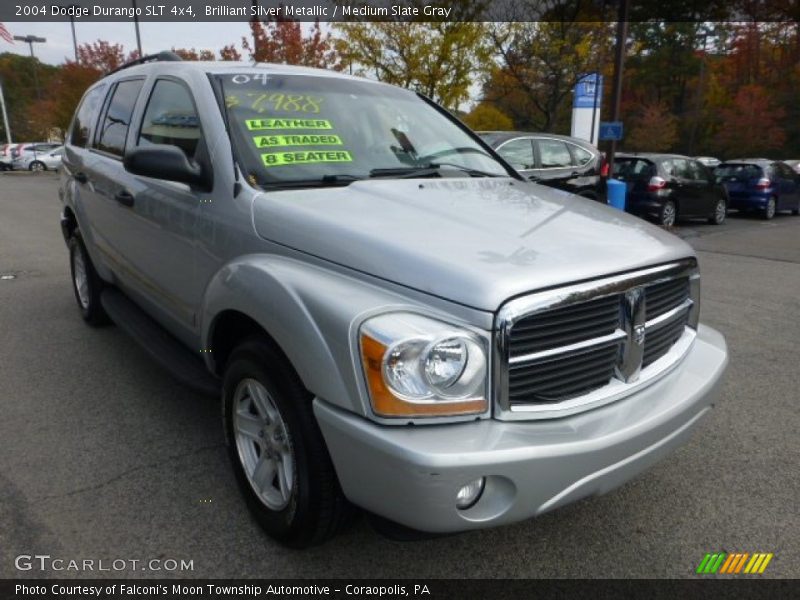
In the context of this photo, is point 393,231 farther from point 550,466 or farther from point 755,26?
point 755,26

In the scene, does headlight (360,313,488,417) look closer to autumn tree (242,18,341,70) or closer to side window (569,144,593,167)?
side window (569,144,593,167)

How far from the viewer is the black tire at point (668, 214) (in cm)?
1232

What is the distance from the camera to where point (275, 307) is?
214 centimetres

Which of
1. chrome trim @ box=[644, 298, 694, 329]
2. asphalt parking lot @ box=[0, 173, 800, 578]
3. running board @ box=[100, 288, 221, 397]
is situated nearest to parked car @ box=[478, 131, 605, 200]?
asphalt parking lot @ box=[0, 173, 800, 578]

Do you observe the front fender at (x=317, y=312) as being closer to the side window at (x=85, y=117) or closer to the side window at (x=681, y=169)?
the side window at (x=85, y=117)

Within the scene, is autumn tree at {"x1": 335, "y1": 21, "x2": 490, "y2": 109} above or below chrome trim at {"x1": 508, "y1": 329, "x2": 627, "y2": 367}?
above

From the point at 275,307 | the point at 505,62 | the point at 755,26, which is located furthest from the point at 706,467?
the point at 755,26

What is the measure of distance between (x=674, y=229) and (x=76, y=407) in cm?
1225

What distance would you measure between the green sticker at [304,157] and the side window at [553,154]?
753cm

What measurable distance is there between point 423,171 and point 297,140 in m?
0.63

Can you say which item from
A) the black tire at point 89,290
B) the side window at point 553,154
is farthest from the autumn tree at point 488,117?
the black tire at point 89,290

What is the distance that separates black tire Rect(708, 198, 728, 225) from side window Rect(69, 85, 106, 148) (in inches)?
504

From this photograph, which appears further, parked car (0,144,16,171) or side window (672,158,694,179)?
parked car (0,144,16,171)

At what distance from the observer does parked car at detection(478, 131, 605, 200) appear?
952 cm
